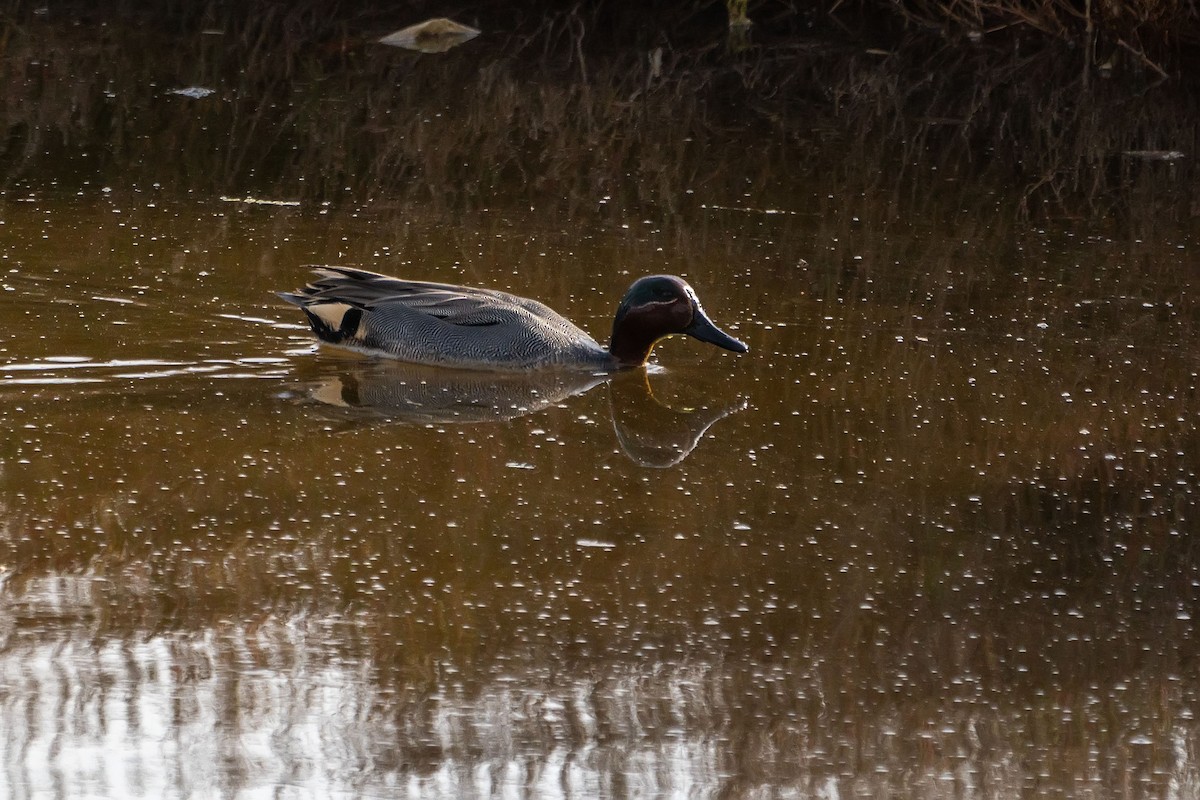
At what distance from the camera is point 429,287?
704 cm

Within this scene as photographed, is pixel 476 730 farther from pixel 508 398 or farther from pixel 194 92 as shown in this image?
pixel 194 92

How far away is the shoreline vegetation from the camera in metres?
9.65

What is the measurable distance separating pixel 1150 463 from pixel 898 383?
1.10 m

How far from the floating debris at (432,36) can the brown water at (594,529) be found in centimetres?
530

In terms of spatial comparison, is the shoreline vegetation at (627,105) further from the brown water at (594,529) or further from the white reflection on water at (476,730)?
the white reflection on water at (476,730)

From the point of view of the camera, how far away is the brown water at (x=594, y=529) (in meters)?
3.97

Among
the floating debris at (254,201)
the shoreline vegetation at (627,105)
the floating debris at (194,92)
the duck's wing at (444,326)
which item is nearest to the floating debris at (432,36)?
the shoreline vegetation at (627,105)

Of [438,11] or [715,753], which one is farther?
[438,11]

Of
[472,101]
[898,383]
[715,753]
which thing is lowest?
[715,753]

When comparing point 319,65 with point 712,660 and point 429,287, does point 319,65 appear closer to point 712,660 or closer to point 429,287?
point 429,287

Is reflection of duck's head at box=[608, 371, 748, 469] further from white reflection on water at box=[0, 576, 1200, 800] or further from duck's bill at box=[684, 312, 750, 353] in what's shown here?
white reflection on water at box=[0, 576, 1200, 800]

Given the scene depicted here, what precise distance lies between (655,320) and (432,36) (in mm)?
7510

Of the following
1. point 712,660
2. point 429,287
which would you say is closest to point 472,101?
point 429,287

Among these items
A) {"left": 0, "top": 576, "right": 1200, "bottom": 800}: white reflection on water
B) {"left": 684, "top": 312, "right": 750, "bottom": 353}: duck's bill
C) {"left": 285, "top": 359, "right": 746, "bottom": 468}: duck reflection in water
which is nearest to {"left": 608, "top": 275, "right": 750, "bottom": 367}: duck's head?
{"left": 684, "top": 312, "right": 750, "bottom": 353}: duck's bill
